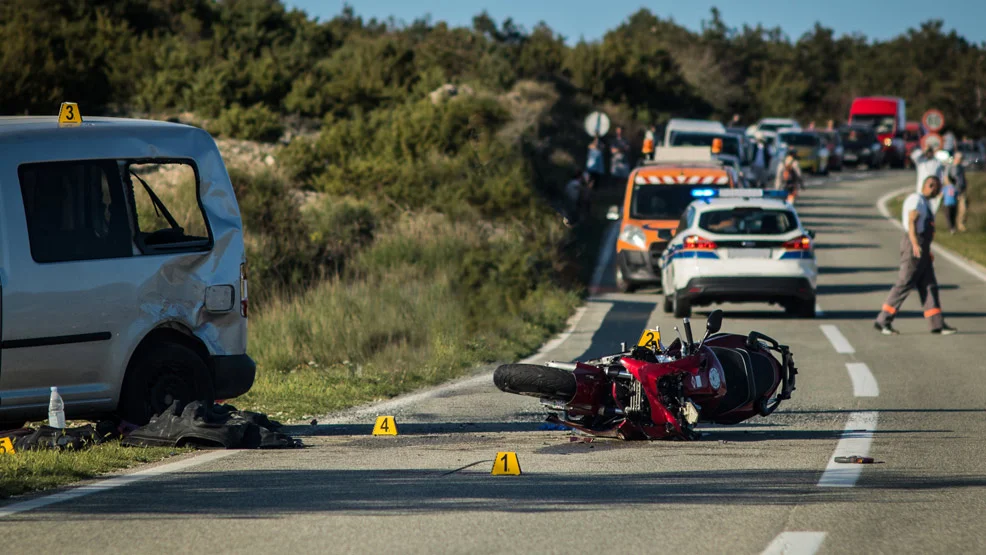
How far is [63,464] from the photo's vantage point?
8.00 metres

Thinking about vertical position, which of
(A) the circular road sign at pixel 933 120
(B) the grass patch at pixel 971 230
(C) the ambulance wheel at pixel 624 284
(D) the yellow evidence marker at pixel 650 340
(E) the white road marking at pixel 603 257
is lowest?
(B) the grass patch at pixel 971 230

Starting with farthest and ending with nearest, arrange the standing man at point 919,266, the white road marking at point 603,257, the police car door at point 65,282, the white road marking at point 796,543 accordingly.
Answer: the white road marking at point 603,257 → the standing man at point 919,266 → the police car door at point 65,282 → the white road marking at point 796,543

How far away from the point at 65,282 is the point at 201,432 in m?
1.24

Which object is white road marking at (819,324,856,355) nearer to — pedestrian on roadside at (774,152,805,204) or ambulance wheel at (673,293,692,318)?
ambulance wheel at (673,293,692,318)

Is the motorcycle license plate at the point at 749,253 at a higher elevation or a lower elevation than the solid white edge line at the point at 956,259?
higher

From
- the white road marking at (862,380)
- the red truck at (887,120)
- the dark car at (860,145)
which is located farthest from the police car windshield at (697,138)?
the red truck at (887,120)

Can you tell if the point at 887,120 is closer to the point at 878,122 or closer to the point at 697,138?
the point at 878,122

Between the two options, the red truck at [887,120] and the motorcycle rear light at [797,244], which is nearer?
the motorcycle rear light at [797,244]

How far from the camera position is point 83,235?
873 centimetres

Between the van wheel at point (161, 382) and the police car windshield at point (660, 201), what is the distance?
538 inches

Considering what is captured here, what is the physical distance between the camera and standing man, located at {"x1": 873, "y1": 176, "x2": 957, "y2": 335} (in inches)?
668

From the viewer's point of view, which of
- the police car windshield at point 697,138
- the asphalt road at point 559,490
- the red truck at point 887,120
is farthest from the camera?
the red truck at point 887,120

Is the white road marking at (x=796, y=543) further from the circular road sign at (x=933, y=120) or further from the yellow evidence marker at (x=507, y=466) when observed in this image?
the circular road sign at (x=933, y=120)

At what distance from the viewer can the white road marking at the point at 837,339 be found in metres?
15.5
